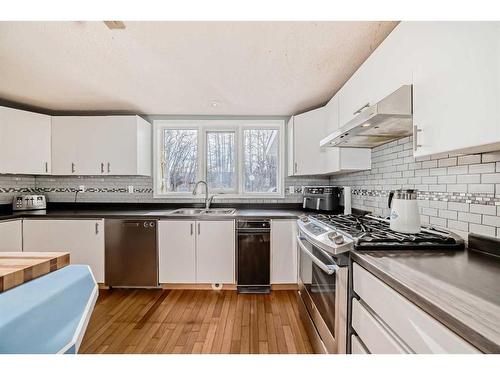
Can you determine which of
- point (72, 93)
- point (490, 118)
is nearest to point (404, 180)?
point (490, 118)

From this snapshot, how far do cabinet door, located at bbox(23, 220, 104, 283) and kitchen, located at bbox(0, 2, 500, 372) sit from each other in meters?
0.02

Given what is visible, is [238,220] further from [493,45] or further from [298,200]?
[493,45]

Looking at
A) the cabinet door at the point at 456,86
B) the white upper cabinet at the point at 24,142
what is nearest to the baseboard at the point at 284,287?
the cabinet door at the point at 456,86

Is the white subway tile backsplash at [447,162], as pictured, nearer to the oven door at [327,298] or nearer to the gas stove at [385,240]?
the gas stove at [385,240]

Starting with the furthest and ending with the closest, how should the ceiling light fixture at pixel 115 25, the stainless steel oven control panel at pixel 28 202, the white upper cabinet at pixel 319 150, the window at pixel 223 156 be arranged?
the window at pixel 223 156 < the stainless steel oven control panel at pixel 28 202 < the white upper cabinet at pixel 319 150 < the ceiling light fixture at pixel 115 25

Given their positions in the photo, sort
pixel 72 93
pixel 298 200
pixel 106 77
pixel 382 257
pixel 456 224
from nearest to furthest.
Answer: pixel 382 257
pixel 456 224
pixel 106 77
pixel 72 93
pixel 298 200

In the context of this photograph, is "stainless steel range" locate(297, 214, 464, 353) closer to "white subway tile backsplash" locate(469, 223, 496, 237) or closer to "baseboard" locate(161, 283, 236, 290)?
"white subway tile backsplash" locate(469, 223, 496, 237)

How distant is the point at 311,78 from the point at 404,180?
3.83 feet

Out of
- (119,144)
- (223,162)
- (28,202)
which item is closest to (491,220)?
(223,162)

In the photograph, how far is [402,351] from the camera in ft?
2.59

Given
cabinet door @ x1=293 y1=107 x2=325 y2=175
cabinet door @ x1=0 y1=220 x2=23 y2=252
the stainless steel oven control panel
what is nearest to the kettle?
cabinet door @ x1=293 y1=107 x2=325 y2=175

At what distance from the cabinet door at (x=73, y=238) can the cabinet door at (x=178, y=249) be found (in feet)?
2.21

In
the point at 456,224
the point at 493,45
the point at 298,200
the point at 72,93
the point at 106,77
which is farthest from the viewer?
the point at 298,200

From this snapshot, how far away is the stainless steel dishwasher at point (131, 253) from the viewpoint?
263 cm
